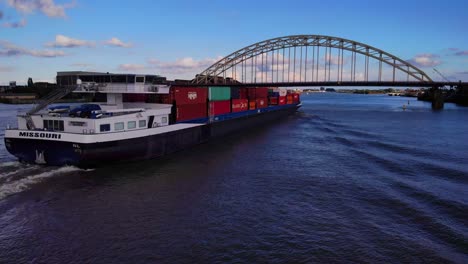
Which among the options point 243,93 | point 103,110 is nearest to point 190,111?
point 103,110

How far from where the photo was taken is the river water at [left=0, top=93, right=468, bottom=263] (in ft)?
40.1

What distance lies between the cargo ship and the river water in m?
1.24

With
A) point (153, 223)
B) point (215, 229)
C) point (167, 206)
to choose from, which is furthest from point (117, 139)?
point (215, 229)

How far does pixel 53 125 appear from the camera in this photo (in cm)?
2339

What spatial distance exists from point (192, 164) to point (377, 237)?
1603 cm

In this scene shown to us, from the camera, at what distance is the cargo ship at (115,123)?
21891mm

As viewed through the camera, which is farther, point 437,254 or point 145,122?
point 145,122

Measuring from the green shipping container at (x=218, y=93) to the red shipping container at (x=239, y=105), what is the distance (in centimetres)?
179

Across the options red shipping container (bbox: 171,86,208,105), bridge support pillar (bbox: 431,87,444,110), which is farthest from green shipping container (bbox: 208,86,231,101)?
bridge support pillar (bbox: 431,87,444,110)

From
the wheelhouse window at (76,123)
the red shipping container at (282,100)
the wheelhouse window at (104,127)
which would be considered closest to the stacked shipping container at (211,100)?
the wheelhouse window at (104,127)

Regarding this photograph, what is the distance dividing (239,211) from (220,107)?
25.4 metres

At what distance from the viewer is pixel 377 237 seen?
13375 millimetres

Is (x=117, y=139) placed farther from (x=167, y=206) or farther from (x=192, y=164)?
(x=167, y=206)

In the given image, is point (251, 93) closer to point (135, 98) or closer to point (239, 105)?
point (239, 105)
